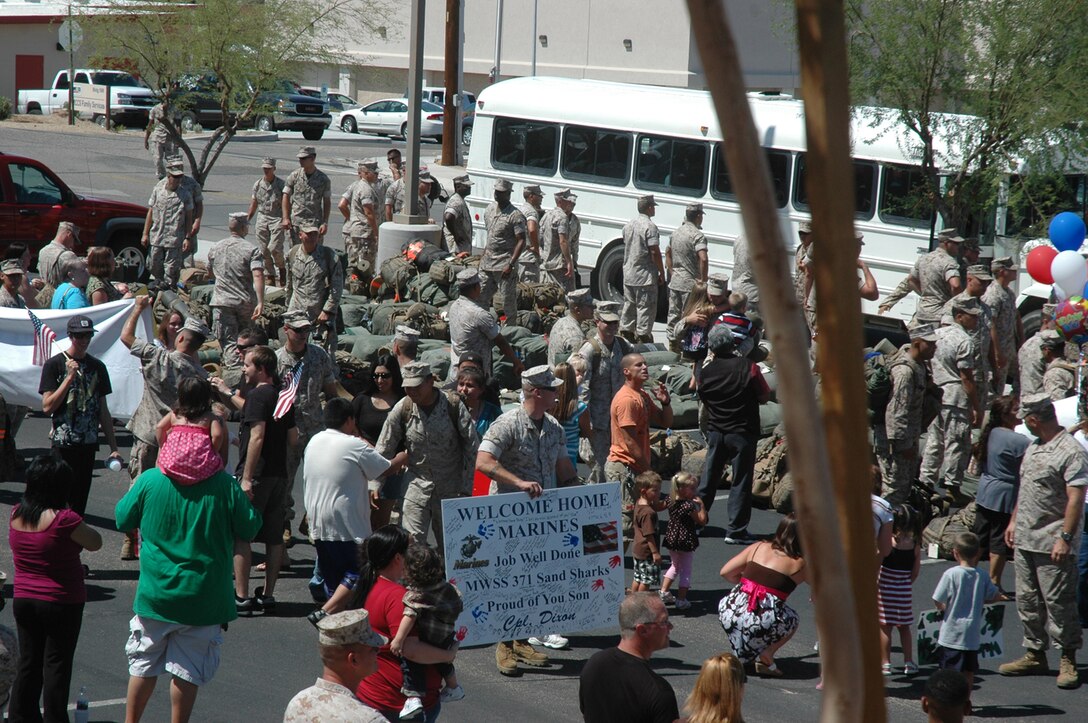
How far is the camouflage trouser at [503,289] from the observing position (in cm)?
1587

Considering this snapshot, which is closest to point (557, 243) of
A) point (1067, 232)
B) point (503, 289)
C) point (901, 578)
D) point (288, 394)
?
point (503, 289)

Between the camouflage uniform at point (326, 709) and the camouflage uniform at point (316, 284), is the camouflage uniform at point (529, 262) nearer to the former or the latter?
the camouflage uniform at point (316, 284)

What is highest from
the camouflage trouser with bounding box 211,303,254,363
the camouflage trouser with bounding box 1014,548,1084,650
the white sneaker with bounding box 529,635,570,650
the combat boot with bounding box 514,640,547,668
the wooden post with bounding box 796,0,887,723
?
the wooden post with bounding box 796,0,887,723

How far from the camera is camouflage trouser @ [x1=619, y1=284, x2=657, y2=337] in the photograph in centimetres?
1598

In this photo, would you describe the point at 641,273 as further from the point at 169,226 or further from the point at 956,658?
the point at 956,658

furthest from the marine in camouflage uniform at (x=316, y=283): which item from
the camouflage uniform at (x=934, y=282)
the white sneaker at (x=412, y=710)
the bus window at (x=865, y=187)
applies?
the white sneaker at (x=412, y=710)

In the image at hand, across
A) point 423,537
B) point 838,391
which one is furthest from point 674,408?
point 838,391

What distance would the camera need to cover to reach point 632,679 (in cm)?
503

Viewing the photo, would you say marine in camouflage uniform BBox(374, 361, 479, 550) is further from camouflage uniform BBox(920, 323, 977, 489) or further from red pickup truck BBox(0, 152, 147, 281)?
red pickup truck BBox(0, 152, 147, 281)

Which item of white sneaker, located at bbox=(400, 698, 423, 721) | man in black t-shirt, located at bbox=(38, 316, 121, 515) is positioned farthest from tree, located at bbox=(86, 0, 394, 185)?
white sneaker, located at bbox=(400, 698, 423, 721)

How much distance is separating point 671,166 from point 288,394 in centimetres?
1111

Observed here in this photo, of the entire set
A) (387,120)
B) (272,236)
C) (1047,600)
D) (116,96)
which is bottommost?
(1047,600)

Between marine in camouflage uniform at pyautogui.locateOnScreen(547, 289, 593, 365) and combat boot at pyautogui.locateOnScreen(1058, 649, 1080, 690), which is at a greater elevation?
marine in camouflage uniform at pyautogui.locateOnScreen(547, 289, 593, 365)

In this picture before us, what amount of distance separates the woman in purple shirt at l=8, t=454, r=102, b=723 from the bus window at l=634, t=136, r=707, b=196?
1341 centimetres
